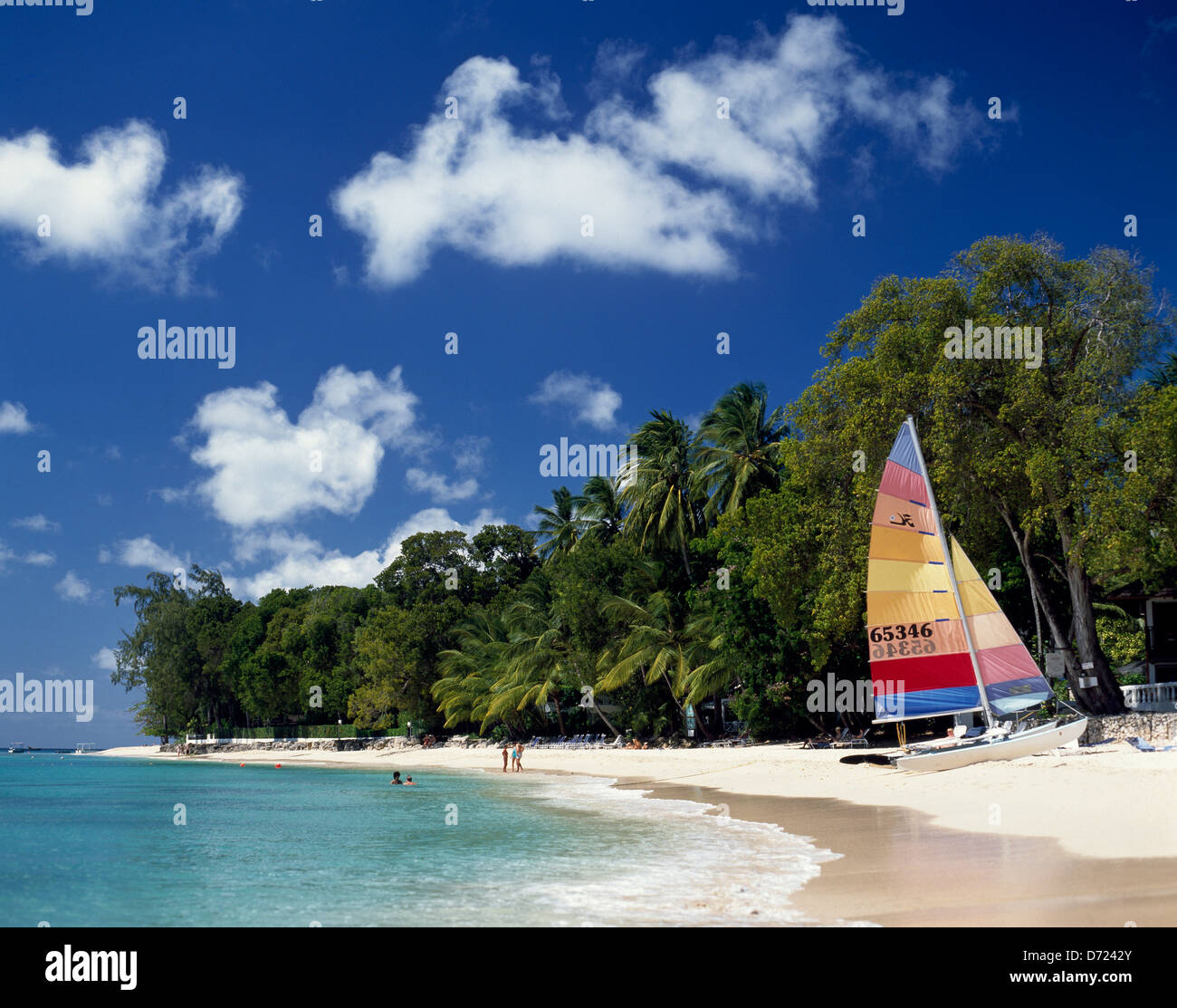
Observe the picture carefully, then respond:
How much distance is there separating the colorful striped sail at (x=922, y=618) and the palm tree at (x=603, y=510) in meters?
29.7

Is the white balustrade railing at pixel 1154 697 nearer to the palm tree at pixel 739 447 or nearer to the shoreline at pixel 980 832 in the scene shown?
the shoreline at pixel 980 832

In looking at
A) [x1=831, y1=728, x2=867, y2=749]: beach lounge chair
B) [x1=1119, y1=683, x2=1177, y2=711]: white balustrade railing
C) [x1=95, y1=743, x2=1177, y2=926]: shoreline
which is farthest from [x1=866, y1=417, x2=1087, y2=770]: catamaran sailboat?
[x1=831, y1=728, x2=867, y2=749]: beach lounge chair

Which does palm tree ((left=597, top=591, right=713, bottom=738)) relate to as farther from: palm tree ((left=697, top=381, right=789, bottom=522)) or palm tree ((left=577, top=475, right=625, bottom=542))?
palm tree ((left=577, top=475, right=625, bottom=542))

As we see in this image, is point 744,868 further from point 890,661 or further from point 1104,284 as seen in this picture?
point 1104,284

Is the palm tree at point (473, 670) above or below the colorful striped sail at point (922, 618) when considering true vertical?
below

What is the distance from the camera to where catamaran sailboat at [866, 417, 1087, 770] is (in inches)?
728

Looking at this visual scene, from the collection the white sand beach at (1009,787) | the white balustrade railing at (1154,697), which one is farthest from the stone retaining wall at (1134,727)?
the white balustrade railing at (1154,697)

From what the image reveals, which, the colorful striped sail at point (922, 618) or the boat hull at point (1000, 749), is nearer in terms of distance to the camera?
the boat hull at point (1000, 749)

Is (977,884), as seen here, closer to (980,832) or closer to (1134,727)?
(980,832)

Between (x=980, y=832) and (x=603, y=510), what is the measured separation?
123 feet

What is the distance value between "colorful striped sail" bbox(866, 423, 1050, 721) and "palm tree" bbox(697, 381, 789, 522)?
15.3 m

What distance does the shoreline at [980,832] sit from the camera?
7684 mm

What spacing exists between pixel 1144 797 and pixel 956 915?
7655mm

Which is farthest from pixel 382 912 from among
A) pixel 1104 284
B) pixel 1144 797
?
pixel 1104 284
